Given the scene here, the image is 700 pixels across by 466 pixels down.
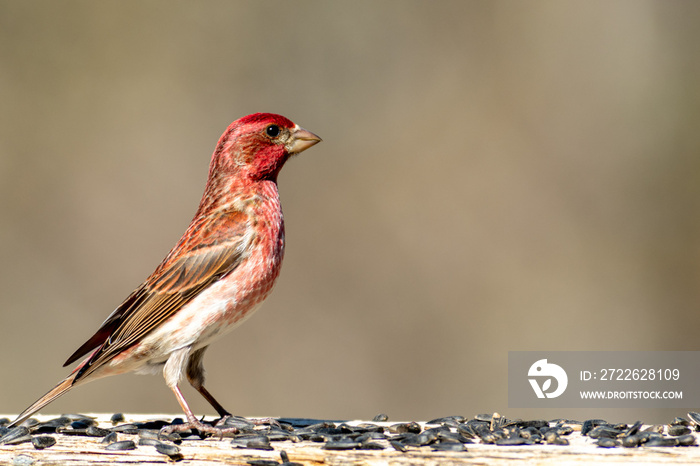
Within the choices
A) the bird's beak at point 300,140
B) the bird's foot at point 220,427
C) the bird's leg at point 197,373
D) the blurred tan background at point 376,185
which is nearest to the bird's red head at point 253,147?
the bird's beak at point 300,140

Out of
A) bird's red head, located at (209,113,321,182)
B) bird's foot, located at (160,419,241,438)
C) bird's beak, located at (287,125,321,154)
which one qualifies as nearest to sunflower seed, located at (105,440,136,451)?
bird's foot, located at (160,419,241,438)

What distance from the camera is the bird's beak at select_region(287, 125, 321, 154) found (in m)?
5.12

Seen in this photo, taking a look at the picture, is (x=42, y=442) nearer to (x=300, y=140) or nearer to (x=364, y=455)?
(x=364, y=455)

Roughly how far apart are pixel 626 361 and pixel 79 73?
658 centimetres

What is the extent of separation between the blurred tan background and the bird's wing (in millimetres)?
3975

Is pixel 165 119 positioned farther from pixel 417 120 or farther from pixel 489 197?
pixel 489 197

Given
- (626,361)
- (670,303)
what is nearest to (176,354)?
(626,361)

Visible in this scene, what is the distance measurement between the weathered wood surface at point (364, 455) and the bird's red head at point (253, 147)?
5.63 feet

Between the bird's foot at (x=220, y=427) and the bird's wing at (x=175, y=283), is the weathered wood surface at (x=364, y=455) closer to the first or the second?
the bird's foot at (x=220, y=427)

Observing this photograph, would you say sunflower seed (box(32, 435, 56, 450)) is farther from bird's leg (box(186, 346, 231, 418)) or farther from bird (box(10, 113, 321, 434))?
bird's leg (box(186, 346, 231, 418))

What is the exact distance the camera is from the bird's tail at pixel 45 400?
421cm

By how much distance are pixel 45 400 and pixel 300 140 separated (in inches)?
80.2

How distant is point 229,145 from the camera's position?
504cm

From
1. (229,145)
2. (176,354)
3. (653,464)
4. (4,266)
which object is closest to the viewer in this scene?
(653,464)
